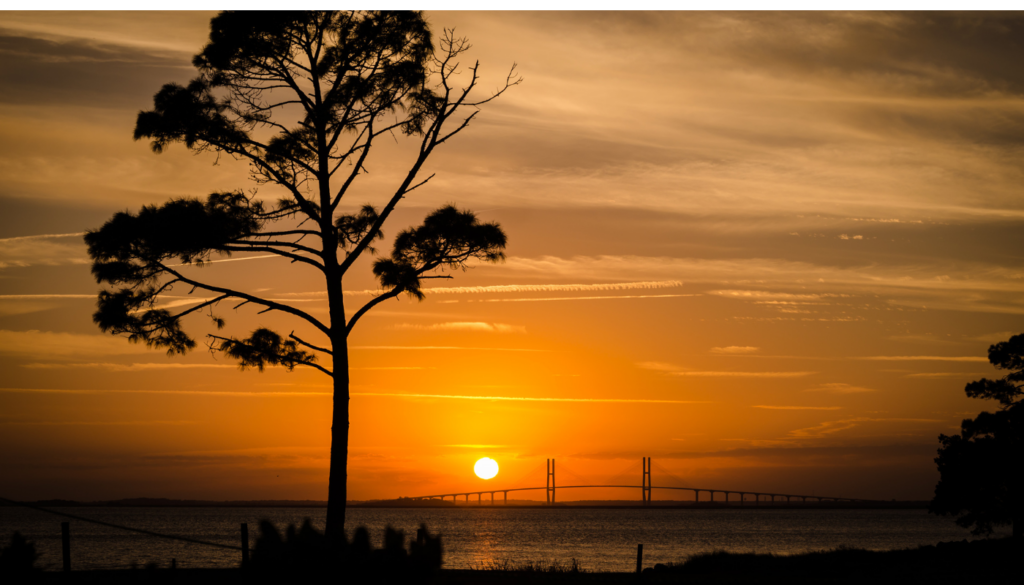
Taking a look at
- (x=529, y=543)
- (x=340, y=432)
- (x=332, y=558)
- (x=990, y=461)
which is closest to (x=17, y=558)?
(x=332, y=558)

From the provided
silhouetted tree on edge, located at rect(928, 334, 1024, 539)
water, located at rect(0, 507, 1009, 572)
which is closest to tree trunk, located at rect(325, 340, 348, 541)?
water, located at rect(0, 507, 1009, 572)

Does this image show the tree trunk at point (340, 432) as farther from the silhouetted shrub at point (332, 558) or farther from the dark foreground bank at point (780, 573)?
the silhouetted shrub at point (332, 558)

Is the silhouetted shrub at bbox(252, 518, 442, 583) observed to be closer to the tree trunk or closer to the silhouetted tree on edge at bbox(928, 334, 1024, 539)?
the tree trunk

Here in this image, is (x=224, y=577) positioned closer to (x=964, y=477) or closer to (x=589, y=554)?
(x=964, y=477)

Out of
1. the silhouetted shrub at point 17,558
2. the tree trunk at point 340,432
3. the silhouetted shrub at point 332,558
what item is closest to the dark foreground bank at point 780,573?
the silhouetted shrub at point 17,558

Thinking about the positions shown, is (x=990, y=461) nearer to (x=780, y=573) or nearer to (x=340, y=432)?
(x=780, y=573)
